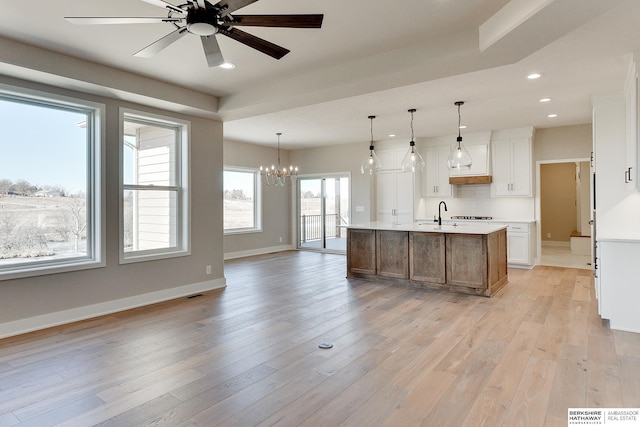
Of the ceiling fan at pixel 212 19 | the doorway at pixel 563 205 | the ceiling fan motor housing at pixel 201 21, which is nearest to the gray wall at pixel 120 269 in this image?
the ceiling fan at pixel 212 19

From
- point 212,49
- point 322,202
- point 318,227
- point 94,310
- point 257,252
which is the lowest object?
point 94,310

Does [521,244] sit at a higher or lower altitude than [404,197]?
lower

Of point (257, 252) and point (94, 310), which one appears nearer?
point (94, 310)

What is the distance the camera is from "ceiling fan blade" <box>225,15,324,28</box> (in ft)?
7.03

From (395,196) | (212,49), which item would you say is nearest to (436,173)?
(395,196)

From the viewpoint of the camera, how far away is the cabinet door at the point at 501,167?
718 cm

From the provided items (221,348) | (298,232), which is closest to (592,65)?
(221,348)

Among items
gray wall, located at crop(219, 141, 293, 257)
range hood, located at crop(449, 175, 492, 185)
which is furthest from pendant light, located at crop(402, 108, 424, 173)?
gray wall, located at crop(219, 141, 293, 257)

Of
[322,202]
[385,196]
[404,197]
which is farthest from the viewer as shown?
[322,202]

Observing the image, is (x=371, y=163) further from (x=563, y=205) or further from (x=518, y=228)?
(x=563, y=205)

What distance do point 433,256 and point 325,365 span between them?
2.98 metres

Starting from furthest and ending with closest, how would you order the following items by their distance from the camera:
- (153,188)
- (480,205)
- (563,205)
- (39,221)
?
(563,205) < (480,205) < (153,188) < (39,221)

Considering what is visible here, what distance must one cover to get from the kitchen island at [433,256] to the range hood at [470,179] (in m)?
2.01

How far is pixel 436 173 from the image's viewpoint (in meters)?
8.07
